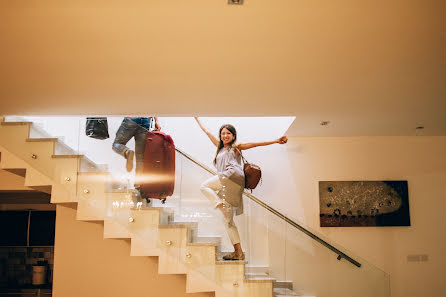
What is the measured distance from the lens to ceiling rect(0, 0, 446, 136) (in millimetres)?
2568

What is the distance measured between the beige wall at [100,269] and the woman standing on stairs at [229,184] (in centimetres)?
152

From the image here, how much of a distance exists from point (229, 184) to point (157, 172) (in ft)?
2.74

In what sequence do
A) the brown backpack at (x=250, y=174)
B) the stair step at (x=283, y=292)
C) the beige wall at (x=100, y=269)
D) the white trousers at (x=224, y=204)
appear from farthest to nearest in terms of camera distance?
the beige wall at (x=100, y=269) < the stair step at (x=283, y=292) < the brown backpack at (x=250, y=174) < the white trousers at (x=224, y=204)

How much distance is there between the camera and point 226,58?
3271mm

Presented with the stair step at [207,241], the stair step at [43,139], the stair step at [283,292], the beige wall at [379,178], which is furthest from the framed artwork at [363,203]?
the stair step at [43,139]

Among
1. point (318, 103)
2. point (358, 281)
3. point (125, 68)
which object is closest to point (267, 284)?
point (358, 281)

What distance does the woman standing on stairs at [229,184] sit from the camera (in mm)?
4582

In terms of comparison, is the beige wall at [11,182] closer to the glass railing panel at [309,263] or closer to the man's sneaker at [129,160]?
the man's sneaker at [129,160]

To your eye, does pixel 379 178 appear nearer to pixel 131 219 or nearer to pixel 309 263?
pixel 309 263

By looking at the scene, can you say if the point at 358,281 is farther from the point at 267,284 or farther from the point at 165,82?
the point at 165,82

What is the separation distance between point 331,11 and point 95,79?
2.21m

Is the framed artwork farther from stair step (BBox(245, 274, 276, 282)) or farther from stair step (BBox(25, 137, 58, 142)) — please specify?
stair step (BBox(25, 137, 58, 142))

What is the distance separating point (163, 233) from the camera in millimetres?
4652

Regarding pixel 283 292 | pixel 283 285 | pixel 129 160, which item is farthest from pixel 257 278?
pixel 129 160
